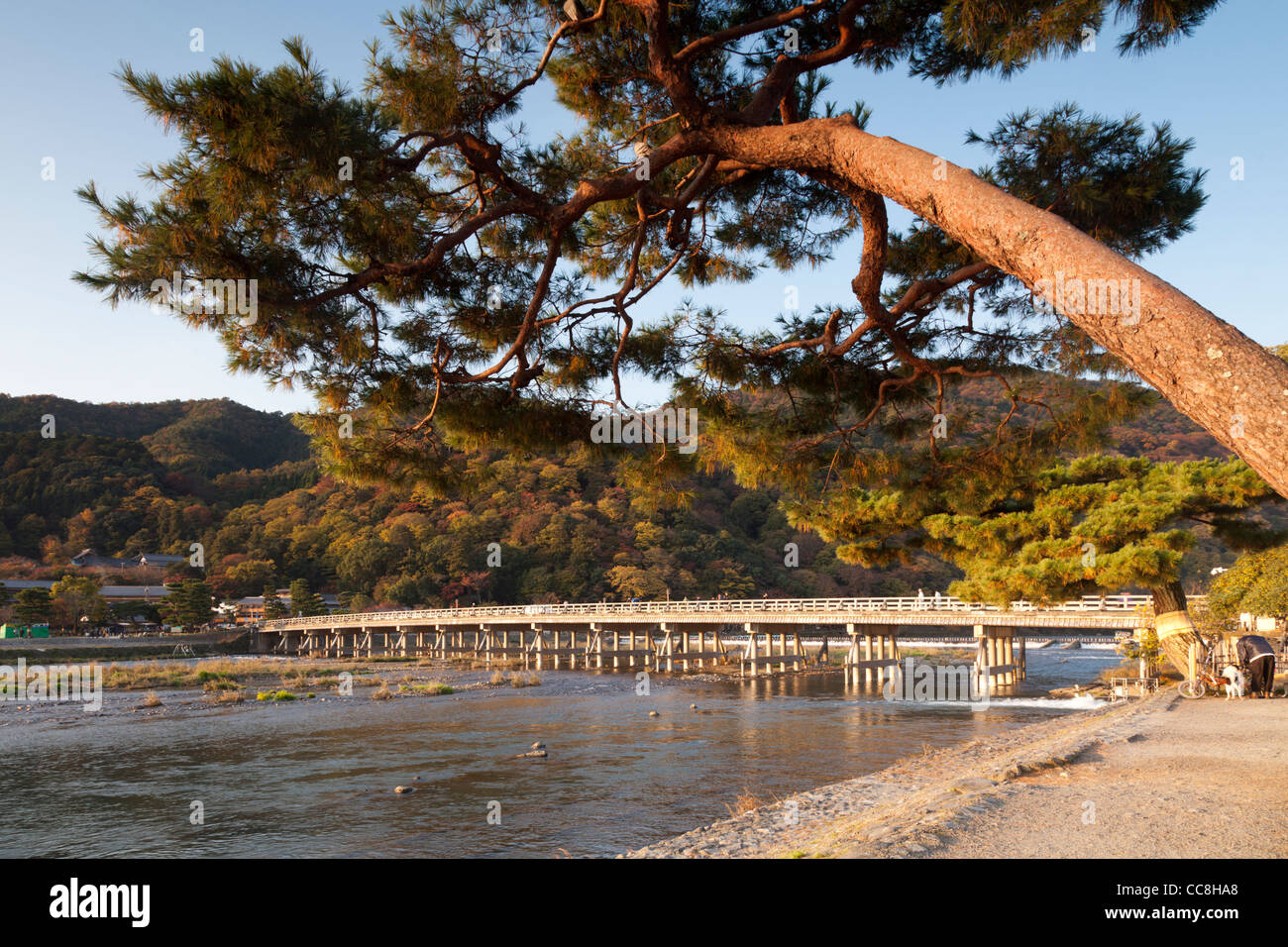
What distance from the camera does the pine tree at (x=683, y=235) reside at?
3.06m

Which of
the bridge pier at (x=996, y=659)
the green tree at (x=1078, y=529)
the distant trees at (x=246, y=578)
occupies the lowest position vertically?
the bridge pier at (x=996, y=659)

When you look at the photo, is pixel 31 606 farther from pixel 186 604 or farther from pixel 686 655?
pixel 686 655

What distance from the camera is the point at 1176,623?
560 inches

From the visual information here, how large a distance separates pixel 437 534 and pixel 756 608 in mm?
31042

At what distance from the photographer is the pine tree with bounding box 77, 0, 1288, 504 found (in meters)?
3.06

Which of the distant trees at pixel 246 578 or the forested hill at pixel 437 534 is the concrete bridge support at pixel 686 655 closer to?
the forested hill at pixel 437 534

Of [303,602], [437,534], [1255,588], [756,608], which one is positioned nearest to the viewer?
[1255,588]

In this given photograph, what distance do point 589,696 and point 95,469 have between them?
5098 cm

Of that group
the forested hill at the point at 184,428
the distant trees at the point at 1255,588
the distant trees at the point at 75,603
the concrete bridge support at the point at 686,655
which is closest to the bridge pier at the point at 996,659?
the distant trees at the point at 1255,588

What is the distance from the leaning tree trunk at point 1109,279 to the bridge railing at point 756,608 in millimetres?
14699

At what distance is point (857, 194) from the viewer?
3777 millimetres

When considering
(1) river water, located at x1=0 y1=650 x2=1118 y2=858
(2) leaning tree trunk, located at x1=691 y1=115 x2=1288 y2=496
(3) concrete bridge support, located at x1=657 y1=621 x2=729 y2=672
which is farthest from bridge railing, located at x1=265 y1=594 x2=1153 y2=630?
(2) leaning tree trunk, located at x1=691 y1=115 x2=1288 y2=496

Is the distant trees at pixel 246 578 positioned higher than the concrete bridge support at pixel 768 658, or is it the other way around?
the distant trees at pixel 246 578

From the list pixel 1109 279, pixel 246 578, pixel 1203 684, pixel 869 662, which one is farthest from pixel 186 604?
pixel 1109 279
